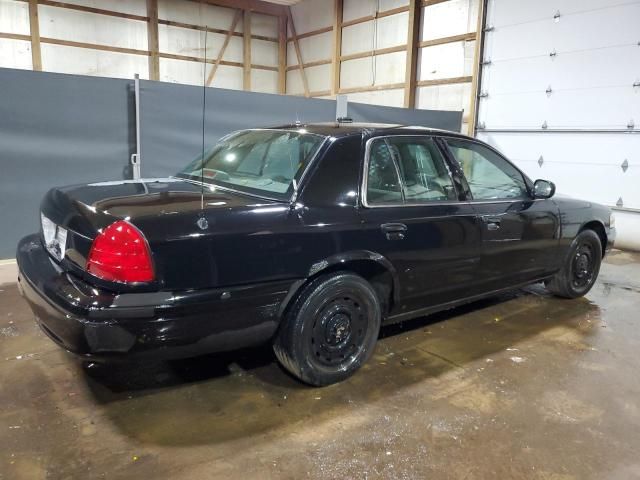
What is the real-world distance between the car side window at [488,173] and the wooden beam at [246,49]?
1130 cm

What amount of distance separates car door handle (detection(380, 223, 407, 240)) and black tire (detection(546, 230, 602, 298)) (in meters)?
2.11

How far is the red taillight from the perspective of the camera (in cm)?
224

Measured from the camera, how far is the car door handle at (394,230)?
2.96 m

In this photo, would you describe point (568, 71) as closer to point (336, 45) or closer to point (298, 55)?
point (336, 45)

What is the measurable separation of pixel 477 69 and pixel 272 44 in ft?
24.4

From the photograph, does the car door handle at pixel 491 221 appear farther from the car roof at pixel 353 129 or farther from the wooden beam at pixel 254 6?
the wooden beam at pixel 254 6

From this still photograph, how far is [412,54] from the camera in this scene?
10781 mm

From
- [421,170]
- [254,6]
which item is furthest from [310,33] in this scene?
[421,170]

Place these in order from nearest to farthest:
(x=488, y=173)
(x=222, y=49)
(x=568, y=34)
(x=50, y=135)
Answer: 1. (x=488, y=173)
2. (x=50, y=135)
3. (x=568, y=34)
4. (x=222, y=49)

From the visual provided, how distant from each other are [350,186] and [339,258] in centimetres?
43

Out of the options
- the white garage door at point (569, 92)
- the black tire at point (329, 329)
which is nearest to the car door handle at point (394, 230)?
the black tire at point (329, 329)

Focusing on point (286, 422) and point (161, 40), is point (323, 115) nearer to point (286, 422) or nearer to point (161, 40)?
point (286, 422)

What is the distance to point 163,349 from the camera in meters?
2.34

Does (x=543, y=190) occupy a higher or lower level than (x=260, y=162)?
lower
